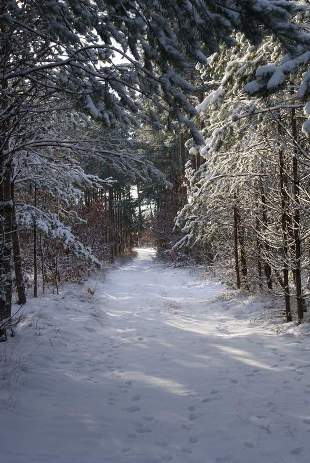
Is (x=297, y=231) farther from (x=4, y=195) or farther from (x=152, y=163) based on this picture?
(x=4, y=195)

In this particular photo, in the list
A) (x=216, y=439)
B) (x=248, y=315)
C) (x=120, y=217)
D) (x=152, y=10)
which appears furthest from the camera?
(x=120, y=217)

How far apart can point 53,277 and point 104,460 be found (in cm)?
1048

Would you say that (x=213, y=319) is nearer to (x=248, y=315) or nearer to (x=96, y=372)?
(x=248, y=315)

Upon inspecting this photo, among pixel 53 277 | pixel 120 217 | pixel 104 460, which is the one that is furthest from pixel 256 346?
pixel 120 217

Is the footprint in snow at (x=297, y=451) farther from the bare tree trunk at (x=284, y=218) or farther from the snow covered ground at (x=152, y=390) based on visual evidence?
the bare tree trunk at (x=284, y=218)

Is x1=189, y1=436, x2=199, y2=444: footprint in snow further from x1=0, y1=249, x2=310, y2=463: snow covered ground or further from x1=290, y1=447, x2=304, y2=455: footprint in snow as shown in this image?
x1=290, y1=447, x2=304, y2=455: footprint in snow

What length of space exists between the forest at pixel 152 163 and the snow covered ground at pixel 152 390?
5 cm

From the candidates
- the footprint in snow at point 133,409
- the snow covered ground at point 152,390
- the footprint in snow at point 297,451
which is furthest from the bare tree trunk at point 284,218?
the footprint in snow at point 297,451

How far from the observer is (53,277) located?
559 inches

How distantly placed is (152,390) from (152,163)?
14.2 ft

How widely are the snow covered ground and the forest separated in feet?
0.16

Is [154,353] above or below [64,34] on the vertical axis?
below

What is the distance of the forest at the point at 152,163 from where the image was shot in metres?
4.65

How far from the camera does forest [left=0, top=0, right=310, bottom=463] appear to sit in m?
4.65
